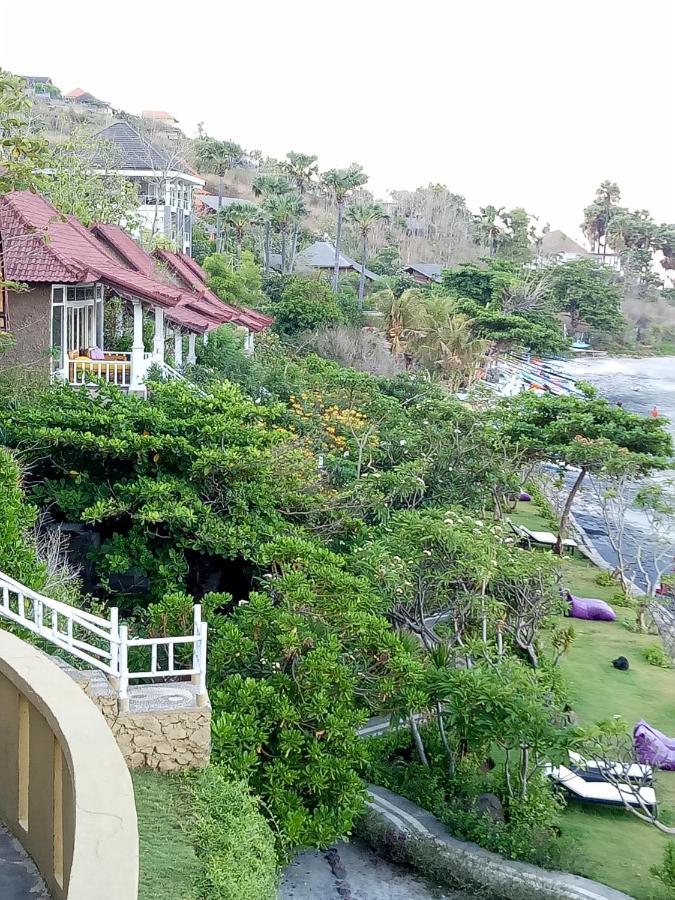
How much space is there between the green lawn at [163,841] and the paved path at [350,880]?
10.7ft

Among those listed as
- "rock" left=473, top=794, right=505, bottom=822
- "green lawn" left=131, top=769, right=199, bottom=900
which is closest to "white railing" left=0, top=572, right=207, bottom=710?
"green lawn" left=131, top=769, right=199, bottom=900

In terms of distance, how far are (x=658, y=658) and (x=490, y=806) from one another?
28.1 ft

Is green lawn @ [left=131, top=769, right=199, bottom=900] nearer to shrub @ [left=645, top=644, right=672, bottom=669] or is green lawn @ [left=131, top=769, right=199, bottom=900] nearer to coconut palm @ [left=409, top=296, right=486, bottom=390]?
shrub @ [left=645, top=644, right=672, bottom=669]

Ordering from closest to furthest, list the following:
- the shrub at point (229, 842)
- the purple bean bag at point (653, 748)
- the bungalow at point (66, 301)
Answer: the shrub at point (229, 842) → the purple bean bag at point (653, 748) → the bungalow at point (66, 301)

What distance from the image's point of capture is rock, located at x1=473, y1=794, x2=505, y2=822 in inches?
500

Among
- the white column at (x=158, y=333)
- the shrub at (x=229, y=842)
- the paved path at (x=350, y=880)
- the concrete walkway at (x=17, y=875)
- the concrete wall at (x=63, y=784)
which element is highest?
the white column at (x=158, y=333)

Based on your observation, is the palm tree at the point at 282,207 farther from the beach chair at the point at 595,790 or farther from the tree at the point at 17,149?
the beach chair at the point at 595,790

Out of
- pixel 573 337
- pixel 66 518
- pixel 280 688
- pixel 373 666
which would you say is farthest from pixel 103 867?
pixel 573 337

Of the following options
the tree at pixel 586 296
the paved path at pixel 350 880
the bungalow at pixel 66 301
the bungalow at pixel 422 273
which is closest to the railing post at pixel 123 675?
the paved path at pixel 350 880

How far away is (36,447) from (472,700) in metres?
7.41

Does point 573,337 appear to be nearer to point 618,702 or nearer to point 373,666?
point 618,702

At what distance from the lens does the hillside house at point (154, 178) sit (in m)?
38.2

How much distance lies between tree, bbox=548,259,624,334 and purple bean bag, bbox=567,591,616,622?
163ft

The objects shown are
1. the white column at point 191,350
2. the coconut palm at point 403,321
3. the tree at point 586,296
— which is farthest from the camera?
the tree at point 586,296
